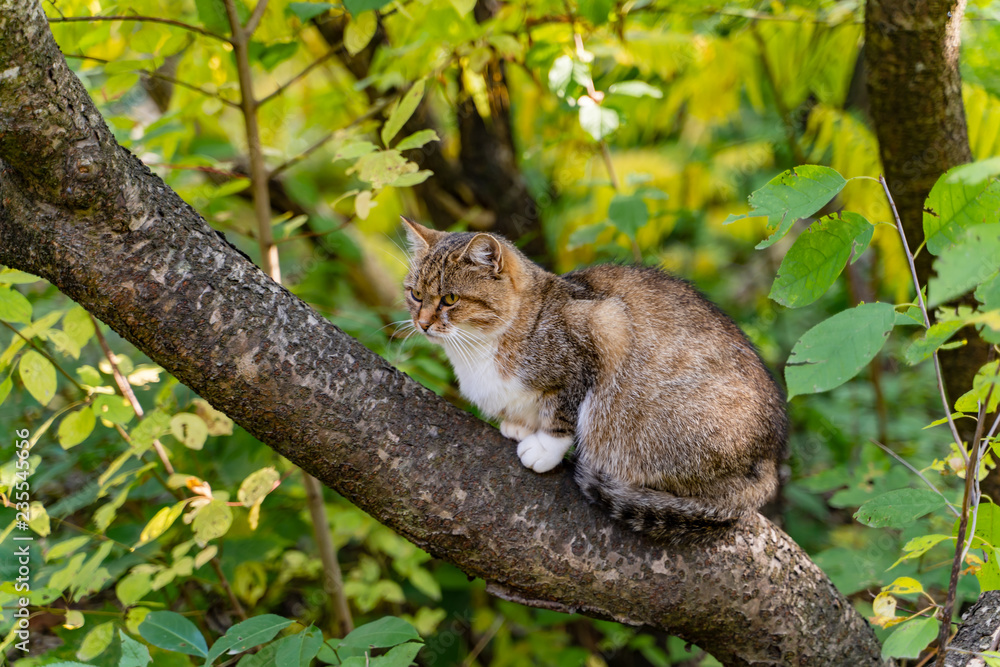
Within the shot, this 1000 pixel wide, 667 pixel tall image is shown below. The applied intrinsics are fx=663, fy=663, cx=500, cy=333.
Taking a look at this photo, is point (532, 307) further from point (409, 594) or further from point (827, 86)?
point (827, 86)

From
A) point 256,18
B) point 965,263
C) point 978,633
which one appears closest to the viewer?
point 965,263

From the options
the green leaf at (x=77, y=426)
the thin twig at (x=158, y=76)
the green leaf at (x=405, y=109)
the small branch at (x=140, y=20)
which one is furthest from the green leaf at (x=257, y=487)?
the small branch at (x=140, y=20)

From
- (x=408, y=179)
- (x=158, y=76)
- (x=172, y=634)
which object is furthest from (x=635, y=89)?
(x=172, y=634)

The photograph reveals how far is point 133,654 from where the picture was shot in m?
1.31

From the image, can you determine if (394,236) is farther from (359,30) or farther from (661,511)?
(661,511)

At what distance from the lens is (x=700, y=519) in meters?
1.73

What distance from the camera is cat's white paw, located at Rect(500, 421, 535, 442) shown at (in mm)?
1954

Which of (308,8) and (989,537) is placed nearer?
(989,537)

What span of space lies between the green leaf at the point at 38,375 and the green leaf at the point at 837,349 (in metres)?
1.69

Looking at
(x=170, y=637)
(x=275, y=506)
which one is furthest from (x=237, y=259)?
(x=275, y=506)

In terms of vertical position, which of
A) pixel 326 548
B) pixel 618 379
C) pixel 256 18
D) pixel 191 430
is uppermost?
pixel 256 18

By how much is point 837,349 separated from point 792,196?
0.32 metres

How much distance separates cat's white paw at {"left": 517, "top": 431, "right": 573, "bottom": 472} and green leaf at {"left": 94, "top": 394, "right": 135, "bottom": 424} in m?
1.02

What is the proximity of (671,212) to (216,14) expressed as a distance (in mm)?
1851
